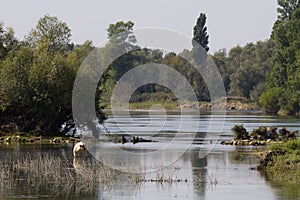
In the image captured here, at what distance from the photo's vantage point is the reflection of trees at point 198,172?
26.5m

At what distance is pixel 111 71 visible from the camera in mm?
87812

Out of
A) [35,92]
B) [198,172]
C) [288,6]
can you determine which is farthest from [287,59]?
[198,172]

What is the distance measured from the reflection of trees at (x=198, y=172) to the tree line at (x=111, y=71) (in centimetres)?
1343

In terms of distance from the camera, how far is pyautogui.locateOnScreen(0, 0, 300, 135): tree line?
51.5 meters

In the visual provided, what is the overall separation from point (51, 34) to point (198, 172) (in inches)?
1265

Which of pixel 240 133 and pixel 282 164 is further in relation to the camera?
pixel 240 133

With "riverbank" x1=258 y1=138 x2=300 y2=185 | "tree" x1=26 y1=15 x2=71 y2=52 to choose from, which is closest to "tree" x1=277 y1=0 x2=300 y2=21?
"tree" x1=26 y1=15 x2=71 y2=52

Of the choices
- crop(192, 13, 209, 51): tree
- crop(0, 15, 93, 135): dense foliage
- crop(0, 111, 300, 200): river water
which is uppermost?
crop(192, 13, 209, 51): tree

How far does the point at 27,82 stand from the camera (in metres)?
51.4

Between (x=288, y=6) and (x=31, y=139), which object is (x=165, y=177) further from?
(x=288, y=6)

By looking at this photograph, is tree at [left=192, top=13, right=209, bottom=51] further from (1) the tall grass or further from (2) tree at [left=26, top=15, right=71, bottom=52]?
(1) the tall grass

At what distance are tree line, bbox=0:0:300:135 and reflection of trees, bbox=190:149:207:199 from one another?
44.1 feet

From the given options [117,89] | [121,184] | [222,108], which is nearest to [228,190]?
[121,184]

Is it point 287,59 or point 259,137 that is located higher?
point 287,59
